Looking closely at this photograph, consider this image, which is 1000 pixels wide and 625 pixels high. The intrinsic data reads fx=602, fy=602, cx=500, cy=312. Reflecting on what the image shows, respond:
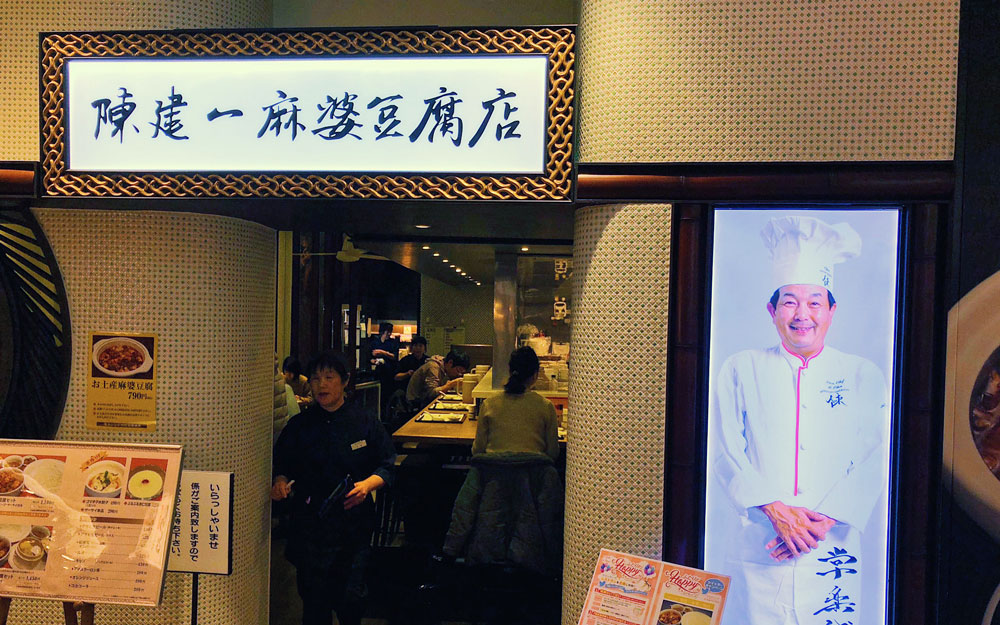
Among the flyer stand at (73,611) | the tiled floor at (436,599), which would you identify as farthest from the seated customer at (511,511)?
the flyer stand at (73,611)

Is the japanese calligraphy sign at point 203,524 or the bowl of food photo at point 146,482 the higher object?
the bowl of food photo at point 146,482

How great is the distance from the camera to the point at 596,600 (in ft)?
6.93

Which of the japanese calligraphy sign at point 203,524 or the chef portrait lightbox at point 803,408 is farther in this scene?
the japanese calligraphy sign at point 203,524

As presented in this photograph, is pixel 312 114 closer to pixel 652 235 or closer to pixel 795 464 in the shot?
pixel 652 235

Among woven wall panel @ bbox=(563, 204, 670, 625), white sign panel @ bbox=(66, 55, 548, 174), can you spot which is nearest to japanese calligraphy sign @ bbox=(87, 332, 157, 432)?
white sign panel @ bbox=(66, 55, 548, 174)

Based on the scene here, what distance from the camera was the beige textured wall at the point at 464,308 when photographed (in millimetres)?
18359

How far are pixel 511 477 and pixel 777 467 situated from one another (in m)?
1.76

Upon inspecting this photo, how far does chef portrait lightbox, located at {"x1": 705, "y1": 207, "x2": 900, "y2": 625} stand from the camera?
2258 mm

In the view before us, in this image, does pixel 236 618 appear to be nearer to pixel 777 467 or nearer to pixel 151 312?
pixel 151 312

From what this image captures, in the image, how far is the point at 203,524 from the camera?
96.1 inches

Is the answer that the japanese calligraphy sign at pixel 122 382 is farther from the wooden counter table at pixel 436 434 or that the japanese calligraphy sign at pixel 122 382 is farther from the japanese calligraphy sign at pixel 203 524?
the wooden counter table at pixel 436 434

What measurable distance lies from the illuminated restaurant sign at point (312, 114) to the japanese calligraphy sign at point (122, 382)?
0.67m

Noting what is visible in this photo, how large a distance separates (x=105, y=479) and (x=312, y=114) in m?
1.65

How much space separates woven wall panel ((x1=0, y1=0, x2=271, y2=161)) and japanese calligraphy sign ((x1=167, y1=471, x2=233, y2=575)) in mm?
1567
